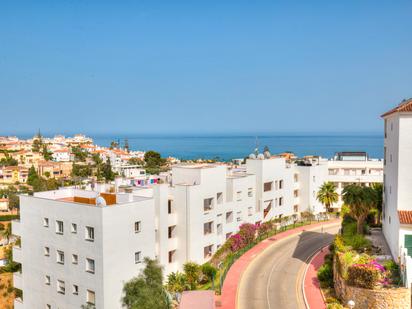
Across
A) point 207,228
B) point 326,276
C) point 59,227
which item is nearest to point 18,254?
point 59,227

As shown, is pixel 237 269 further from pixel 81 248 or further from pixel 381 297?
pixel 381 297

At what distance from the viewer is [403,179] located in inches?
1095

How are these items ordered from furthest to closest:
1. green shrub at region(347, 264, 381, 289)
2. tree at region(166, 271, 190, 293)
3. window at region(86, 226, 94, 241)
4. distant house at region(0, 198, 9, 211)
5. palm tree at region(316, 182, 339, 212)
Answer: distant house at region(0, 198, 9, 211)
palm tree at region(316, 182, 339, 212)
tree at region(166, 271, 190, 293)
window at region(86, 226, 94, 241)
green shrub at region(347, 264, 381, 289)

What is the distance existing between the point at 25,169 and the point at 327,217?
11385 centimetres

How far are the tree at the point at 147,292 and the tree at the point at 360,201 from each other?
15.5 m

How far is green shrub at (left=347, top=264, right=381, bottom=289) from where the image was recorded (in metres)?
23.1

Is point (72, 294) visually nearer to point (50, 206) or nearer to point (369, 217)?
point (50, 206)

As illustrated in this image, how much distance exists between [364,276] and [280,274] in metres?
12.5

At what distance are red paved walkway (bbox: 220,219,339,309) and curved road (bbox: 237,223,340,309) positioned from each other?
0.44 metres

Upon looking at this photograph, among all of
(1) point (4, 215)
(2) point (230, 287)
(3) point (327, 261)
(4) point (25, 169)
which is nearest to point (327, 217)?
(3) point (327, 261)

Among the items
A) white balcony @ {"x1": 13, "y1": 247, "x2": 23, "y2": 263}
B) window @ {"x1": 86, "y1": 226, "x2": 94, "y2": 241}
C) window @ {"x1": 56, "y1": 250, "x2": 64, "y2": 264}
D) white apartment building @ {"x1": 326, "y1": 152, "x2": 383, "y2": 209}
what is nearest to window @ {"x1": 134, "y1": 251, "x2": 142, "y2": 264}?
window @ {"x1": 86, "y1": 226, "x2": 94, "y2": 241}

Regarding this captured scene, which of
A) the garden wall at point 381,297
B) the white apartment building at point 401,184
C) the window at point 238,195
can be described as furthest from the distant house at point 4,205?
the garden wall at point 381,297

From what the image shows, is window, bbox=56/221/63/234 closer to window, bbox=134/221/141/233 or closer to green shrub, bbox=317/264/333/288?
window, bbox=134/221/141/233

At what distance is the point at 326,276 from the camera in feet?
105
